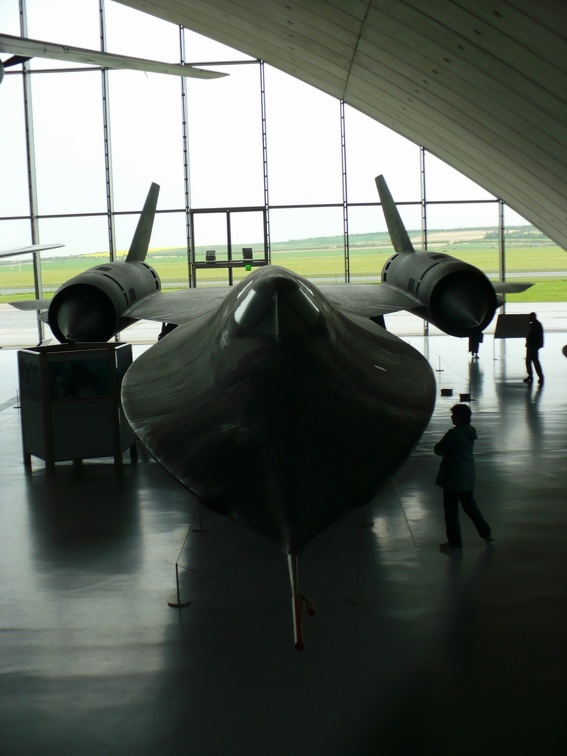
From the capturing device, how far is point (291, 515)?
11.6 feet

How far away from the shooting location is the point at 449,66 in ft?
29.4

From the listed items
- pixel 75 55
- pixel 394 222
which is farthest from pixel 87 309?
pixel 75 55

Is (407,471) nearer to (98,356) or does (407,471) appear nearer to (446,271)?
(446,271)

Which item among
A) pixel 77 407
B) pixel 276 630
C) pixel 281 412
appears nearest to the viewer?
pixel 281 412

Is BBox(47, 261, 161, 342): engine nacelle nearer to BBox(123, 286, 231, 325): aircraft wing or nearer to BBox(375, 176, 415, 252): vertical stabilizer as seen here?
BBox(123, 286, 231, 325): aircraft wing

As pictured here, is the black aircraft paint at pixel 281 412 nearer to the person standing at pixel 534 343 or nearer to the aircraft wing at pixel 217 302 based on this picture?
the aircraft wing at pixel 217 302

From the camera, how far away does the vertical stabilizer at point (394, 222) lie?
1148 cm

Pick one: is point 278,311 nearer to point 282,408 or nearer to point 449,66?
point 282,408

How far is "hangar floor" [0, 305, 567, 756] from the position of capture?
11.5 feet

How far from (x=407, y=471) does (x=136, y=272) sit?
5.13m

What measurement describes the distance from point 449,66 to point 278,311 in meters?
5.69

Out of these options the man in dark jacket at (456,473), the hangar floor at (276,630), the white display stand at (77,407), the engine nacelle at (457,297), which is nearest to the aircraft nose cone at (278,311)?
the man in dark jacket at (456,473)

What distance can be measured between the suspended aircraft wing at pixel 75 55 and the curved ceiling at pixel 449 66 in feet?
3.58

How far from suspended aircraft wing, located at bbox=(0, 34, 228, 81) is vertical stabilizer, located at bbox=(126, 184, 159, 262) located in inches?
107
